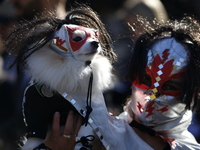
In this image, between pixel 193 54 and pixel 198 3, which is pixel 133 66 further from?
pixel 198 3

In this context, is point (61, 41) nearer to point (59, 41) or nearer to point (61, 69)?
point (59, 41)

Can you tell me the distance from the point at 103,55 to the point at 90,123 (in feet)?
1.19

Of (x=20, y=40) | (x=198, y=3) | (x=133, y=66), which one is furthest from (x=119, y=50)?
(x=198, y=3)

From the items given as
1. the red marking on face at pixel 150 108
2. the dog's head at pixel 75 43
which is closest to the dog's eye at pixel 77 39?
the dog's head at pixel 75 43

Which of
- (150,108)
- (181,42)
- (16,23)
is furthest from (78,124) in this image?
(16,23)

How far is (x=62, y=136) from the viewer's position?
5.49ft

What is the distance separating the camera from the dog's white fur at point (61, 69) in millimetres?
1640

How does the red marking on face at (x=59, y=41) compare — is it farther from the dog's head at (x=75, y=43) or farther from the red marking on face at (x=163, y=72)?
the red marking on face at (x=163, y=72)

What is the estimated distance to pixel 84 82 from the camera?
5.50ft

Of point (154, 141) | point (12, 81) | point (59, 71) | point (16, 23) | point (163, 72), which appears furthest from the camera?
point (12, 81)

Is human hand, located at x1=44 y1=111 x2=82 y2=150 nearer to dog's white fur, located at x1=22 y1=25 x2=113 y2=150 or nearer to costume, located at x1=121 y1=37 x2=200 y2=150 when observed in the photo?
dog's white fur, located at x1=22 y1=25 x2=113 y2=150

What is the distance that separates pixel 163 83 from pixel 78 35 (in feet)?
1.63

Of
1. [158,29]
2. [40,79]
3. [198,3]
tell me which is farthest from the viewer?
[198,3]

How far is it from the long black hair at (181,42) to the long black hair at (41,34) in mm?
143
